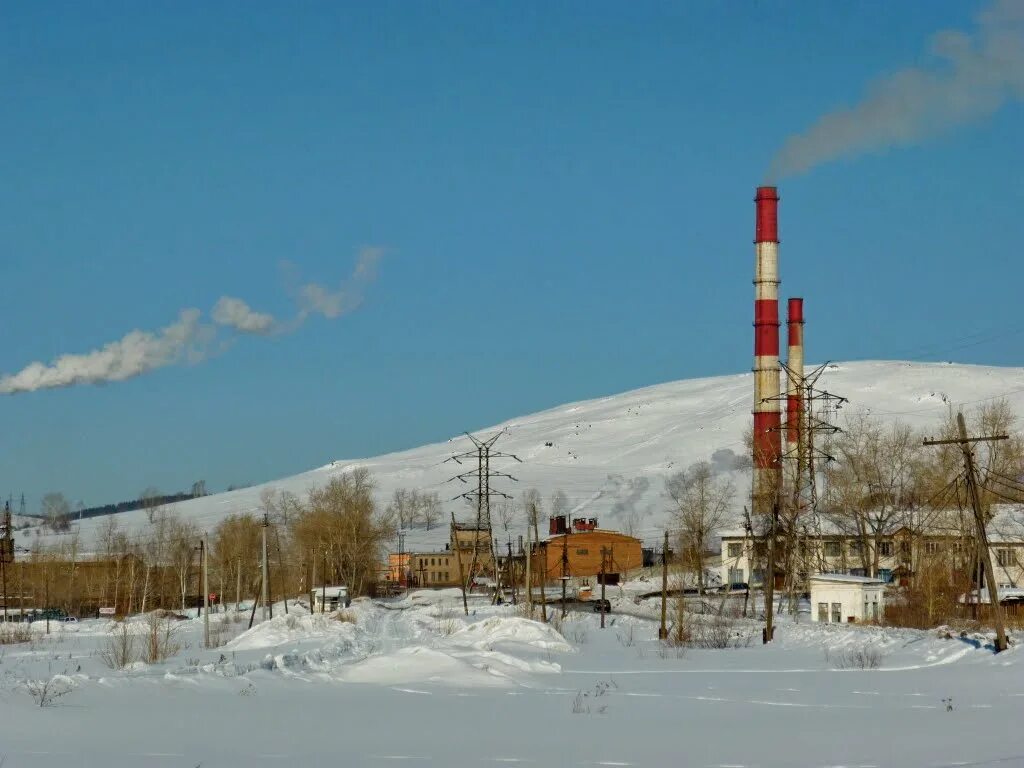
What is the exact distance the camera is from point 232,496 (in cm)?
13800

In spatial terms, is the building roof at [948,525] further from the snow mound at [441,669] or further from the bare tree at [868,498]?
the snow mound at [441,669]

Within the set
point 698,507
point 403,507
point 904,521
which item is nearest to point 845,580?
point 904,521

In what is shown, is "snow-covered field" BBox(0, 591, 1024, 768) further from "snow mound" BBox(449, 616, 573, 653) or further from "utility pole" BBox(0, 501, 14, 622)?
"utility pole" BBox(0, 501, 14, 622)

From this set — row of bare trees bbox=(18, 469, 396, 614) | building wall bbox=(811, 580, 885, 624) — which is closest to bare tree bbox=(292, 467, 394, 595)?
row of bare trees bbox=(18, 469, 396, 614)

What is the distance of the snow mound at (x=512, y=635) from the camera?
28672 millimetres

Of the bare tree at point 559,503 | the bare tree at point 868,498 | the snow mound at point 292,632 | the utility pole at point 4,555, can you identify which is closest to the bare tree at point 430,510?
the bare tree at point 559,503

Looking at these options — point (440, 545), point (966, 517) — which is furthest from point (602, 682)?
point (440, 545)

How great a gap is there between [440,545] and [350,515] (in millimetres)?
19345

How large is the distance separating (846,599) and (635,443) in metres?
86.9

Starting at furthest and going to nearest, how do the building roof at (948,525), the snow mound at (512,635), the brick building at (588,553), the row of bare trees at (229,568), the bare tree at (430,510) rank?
1. the bare tree at (430,510)
2. the brick building at (588,553)
3. the row of bare trees at (229,568)
4. the building roof at (948,525)
5. the snow mound at (512,635)

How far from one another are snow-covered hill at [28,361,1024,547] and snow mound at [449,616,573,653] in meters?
61.8

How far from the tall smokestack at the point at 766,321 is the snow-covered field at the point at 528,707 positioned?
3370 cm

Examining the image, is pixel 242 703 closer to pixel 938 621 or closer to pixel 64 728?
pixel 64 728

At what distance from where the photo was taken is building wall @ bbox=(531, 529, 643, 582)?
71125mm
